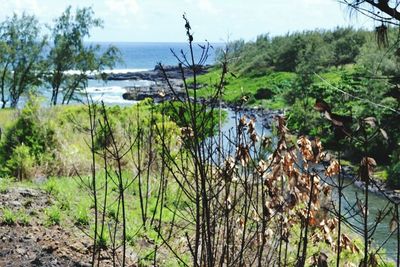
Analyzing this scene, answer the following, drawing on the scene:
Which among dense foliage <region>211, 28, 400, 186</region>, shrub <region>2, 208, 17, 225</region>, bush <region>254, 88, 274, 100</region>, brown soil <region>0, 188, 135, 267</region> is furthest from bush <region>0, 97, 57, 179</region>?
bush <region>254, 88, 274, 100</region>

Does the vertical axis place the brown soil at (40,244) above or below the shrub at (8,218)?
below

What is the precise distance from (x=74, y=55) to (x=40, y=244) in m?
35.3

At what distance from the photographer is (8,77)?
40.8 m

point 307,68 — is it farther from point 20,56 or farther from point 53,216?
point 53,216

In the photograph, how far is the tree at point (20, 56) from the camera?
3922 cm

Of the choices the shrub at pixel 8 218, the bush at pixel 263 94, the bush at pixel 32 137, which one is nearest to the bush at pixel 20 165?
the bush at pixel 32 137

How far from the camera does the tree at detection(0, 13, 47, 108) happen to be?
3922 cm

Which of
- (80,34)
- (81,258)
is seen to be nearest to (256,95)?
(80,34)

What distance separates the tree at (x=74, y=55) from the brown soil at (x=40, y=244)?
3266cm

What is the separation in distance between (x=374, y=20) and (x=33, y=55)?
3945 centimetres

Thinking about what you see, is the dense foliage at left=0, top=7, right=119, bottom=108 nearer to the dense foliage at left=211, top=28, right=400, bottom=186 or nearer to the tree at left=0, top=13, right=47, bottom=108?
the tree at left=0, top=13, right=47, bottom=108

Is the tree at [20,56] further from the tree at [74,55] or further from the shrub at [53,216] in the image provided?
the shrub at [53,216]

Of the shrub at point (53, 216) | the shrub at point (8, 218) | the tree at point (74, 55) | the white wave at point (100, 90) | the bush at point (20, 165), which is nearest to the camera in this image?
the shrub at point (8, 218)

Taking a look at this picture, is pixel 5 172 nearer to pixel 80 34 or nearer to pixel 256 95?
pixel 80 34
